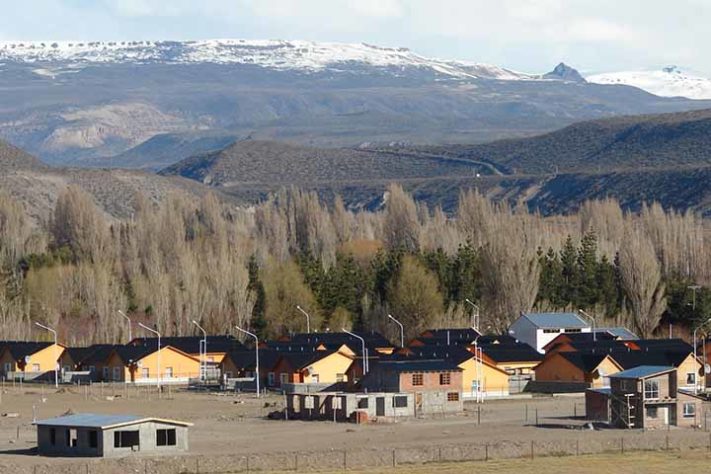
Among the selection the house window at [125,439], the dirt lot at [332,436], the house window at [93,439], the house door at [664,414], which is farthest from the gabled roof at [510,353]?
the house window at [93,439]

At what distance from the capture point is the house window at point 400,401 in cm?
5581

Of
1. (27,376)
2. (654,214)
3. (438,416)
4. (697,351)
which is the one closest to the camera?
(438,416)

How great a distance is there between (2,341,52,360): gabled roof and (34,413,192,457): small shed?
35325 mm

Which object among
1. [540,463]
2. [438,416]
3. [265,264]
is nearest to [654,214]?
[265,264]

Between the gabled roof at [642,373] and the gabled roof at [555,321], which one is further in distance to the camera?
the gabled roof at [555,321]

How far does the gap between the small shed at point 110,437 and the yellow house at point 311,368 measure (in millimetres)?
24676

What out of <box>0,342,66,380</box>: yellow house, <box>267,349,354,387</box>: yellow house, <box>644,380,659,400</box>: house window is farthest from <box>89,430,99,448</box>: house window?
<box>0,342,66,380</box>: yellow house

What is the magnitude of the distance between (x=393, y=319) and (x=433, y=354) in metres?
14.4

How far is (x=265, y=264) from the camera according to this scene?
324ft

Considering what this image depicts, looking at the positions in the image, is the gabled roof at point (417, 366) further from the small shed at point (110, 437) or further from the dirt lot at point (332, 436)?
the small shed at point (110, 437)

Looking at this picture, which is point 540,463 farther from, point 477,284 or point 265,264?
point 265,264

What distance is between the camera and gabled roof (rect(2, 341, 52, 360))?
78.9m

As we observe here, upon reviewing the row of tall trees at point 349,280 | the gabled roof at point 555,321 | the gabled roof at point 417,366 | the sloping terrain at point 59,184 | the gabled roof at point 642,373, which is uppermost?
the sloping terrain at point 59,184

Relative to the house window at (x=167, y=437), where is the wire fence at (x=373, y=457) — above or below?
below
